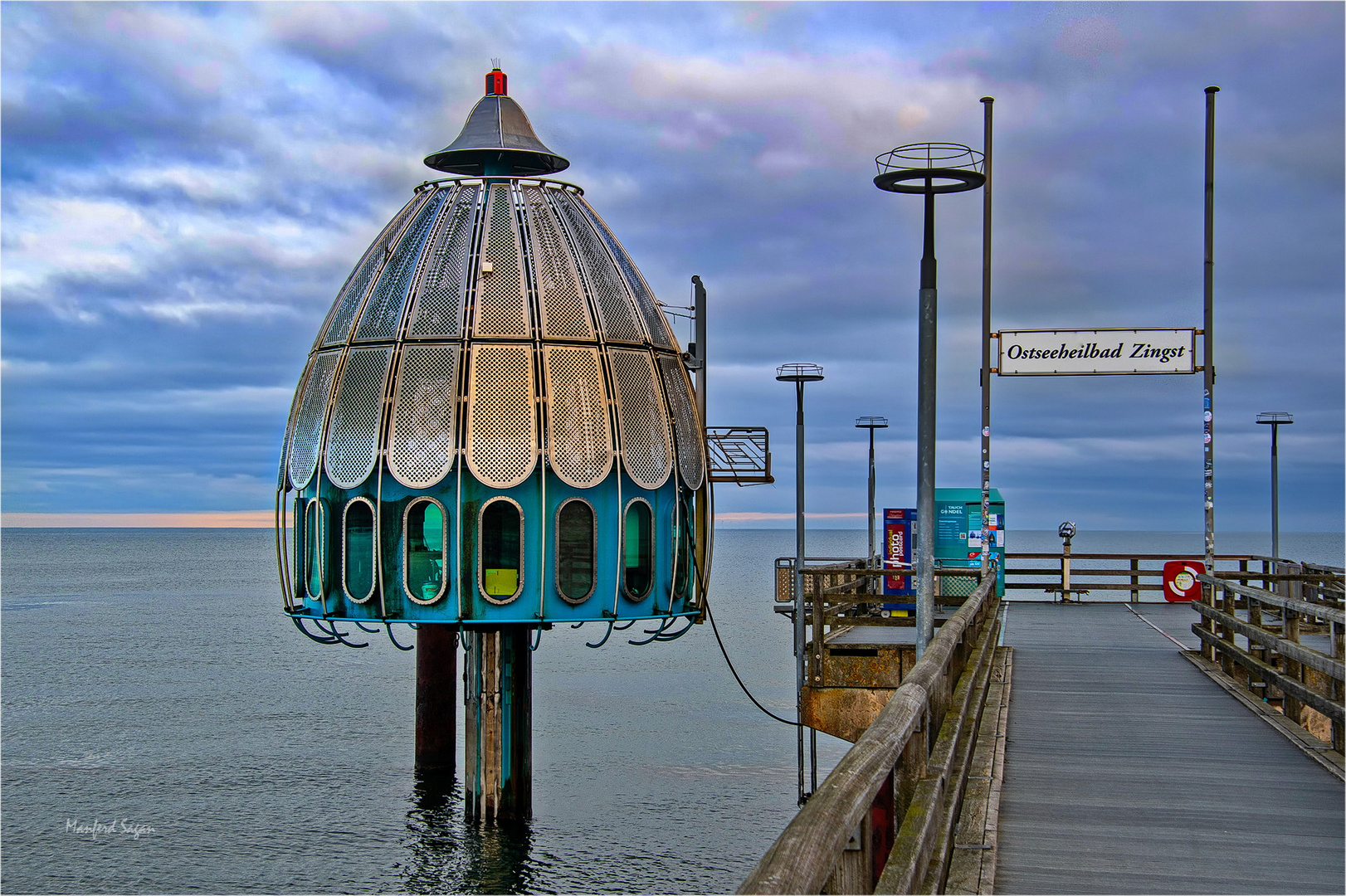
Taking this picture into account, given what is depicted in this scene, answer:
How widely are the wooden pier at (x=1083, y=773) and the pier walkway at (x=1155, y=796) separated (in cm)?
2

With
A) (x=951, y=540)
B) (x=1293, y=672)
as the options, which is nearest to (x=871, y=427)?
(x=951, y=540)

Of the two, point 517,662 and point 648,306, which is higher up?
Result: point 648,306

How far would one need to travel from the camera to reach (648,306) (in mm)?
21953

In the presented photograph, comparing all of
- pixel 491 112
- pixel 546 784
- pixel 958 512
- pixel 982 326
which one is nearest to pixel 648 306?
pixel 491 112

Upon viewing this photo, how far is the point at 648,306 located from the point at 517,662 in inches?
256

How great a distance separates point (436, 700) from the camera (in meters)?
32.8

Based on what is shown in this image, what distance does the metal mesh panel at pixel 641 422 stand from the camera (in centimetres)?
1961

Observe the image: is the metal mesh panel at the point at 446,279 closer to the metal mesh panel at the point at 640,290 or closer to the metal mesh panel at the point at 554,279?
the metal mesh panel at the point at 554,279

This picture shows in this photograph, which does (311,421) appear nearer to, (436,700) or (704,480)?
(704,480)

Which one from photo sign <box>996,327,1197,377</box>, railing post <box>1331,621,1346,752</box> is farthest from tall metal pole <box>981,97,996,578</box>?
railing post <box>1331,621,1346,752</box>

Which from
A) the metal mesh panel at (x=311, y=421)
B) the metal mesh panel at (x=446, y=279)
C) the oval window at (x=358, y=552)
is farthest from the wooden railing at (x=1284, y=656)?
the metal mesh panel at (x=311, y=421)

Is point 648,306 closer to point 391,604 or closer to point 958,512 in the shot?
point 391,604

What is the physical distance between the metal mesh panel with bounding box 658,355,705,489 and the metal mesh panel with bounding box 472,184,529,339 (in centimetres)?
272

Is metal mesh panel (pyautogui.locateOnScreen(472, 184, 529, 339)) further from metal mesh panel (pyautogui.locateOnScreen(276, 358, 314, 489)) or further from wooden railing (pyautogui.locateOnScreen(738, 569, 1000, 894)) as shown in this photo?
wooden railing (pyautogui.locateOnScreen(738, 569, 1000, 894))
